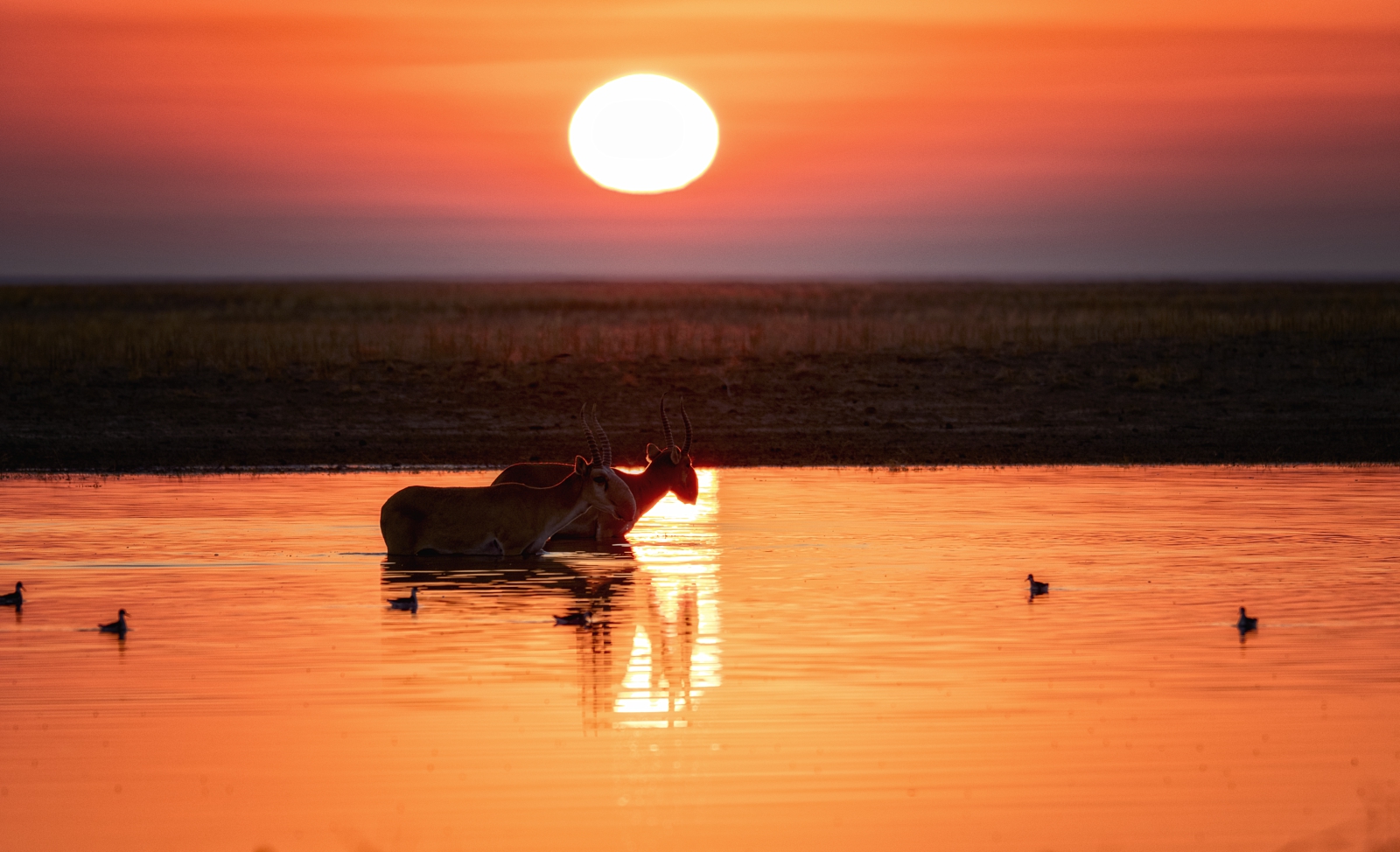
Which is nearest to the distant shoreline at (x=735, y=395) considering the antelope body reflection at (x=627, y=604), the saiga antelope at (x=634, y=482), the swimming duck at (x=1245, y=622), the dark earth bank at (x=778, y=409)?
the dark earth bank at (x=778, y=409)

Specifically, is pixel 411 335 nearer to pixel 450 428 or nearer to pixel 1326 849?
pixel 450 428

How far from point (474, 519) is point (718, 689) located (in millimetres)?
6184

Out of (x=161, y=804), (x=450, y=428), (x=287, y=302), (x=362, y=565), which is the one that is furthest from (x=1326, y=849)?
(x=287, y=302)

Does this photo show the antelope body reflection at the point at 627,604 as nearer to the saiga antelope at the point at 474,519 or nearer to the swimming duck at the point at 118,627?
the saiga antelope at the point at 474,519

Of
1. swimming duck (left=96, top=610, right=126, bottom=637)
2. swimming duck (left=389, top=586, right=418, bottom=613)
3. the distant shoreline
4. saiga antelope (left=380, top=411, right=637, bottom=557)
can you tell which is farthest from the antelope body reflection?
the distant shoreline

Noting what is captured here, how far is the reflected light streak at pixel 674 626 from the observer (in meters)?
8.81

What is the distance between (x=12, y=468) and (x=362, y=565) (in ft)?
37.4

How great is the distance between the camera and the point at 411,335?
41875mm

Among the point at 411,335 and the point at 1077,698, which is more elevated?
the point at 411,335

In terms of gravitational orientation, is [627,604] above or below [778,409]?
below

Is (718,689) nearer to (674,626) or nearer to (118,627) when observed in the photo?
(674,626)

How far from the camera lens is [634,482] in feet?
56.0

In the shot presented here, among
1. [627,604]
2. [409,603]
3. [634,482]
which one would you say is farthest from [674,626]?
[634,482]

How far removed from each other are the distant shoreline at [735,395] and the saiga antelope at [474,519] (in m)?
9.34
